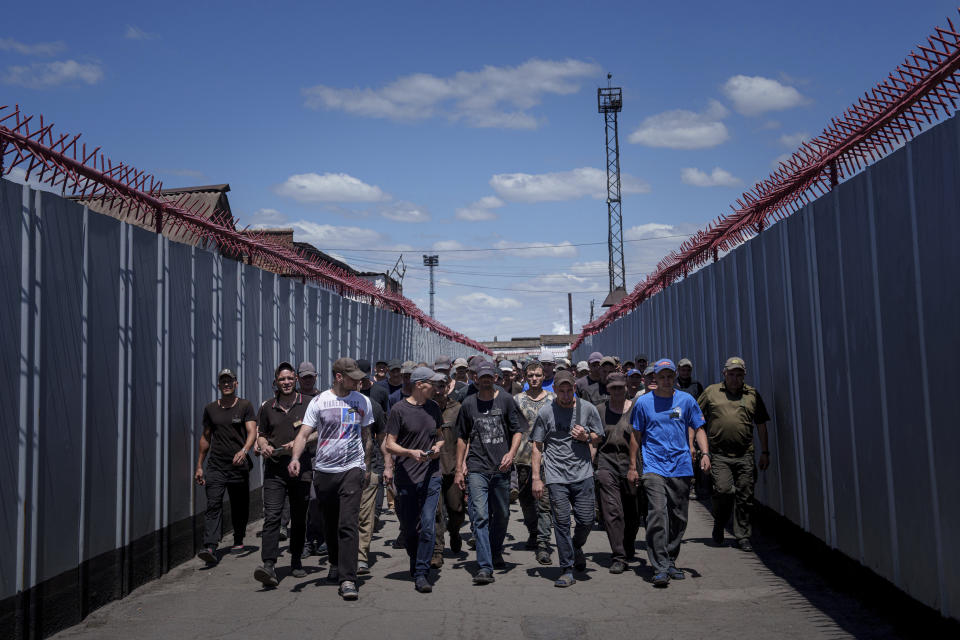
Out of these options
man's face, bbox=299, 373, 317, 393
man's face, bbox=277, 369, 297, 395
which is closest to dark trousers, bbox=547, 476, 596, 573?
man's face, bbox=299, 373, 317, 393

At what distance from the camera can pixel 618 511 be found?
8578 millimetres

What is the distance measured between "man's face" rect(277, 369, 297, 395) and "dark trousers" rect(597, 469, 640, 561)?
3.04 m

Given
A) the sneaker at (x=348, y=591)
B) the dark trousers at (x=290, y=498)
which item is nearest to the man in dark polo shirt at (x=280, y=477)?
the dark trousers at (x=290, y=498)

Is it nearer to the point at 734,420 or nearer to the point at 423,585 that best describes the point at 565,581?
the point at 423,585

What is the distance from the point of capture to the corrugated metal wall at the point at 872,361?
5.44m

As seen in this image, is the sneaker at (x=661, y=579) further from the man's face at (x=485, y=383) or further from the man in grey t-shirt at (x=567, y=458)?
the man's face at (x=485, y=383)

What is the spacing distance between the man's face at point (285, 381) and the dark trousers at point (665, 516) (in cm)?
345

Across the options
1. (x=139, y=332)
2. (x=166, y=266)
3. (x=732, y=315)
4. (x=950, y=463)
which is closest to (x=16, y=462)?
(x=139, y=332)

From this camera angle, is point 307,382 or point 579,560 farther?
point 307,382

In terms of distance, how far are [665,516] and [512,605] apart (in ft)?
5.35

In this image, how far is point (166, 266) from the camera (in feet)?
29.5

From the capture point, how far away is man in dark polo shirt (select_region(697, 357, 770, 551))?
933cm

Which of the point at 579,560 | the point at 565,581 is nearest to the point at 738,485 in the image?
the point at 579,560

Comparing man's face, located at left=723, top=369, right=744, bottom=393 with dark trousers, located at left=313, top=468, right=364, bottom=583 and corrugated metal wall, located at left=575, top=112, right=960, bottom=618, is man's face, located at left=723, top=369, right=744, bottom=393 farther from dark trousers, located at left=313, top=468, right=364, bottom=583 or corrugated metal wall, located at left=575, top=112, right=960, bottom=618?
dark trousers, located at left=313, top=468, right=364, bottom=583
